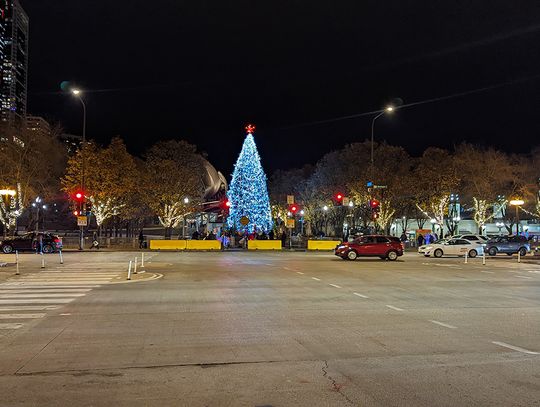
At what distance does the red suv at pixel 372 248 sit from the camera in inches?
1409

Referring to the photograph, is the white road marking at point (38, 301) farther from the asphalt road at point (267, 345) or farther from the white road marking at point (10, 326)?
the white road marking at point (10, 326)

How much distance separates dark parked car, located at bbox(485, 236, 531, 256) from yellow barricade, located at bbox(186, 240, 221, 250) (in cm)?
2308

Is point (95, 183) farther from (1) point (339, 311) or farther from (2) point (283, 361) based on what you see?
(2) point (283, 361)

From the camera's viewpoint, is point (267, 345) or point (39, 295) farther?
point (39, 295)

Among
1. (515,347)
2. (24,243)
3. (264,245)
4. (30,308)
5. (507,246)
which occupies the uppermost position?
(24,243)

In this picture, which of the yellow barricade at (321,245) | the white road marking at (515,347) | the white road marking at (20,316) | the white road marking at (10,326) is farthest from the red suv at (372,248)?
the white road marking at (10,326)

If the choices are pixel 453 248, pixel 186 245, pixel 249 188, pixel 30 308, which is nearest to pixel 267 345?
pixel 30 308

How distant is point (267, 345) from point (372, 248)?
27047mm

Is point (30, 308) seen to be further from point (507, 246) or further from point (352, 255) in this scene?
point (507, 246)

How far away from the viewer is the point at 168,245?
1941 inches

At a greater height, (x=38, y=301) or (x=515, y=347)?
(x=38, y=301)

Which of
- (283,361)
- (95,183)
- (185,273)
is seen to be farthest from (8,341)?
(95,183)

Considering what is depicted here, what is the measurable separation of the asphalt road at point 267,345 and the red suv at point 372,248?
1668 cm

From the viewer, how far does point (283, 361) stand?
8516 mm
